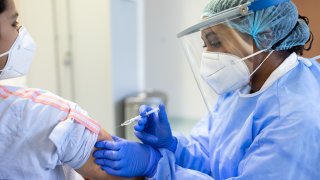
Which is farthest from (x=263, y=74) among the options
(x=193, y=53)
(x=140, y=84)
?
(x=140, y=84)

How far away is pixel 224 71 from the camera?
1.13 m

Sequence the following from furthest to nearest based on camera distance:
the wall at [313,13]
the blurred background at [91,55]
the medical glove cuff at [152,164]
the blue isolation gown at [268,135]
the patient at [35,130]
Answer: the blurred background at [91,55] < the wall at [313,13] < the medical glove cuff at [152,164] < the blue isolation gown at [268,135] < the patient at [35,130]

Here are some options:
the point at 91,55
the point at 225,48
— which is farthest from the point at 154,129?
the point at 91,55

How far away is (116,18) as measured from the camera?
2693 mm

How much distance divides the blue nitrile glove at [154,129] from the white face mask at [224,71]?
226mm

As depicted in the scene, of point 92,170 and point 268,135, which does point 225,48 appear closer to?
point 268,135

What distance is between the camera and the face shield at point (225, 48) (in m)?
1.00

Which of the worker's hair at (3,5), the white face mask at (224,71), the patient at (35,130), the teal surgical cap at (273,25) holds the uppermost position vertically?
the worker's hair at (3,5)

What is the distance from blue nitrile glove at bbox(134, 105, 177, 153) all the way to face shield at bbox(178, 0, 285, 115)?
0.24 m

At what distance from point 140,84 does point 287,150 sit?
Result: 280 centimetres

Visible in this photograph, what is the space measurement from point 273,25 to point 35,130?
0.84 metres

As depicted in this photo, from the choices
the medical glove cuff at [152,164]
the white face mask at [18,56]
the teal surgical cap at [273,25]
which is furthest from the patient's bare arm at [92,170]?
the teal surgical cap at [273,25]

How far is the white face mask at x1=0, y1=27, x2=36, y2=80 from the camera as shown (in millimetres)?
948

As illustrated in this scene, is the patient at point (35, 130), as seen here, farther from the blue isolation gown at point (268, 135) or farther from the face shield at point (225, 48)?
the face shield at point (225, 48)
